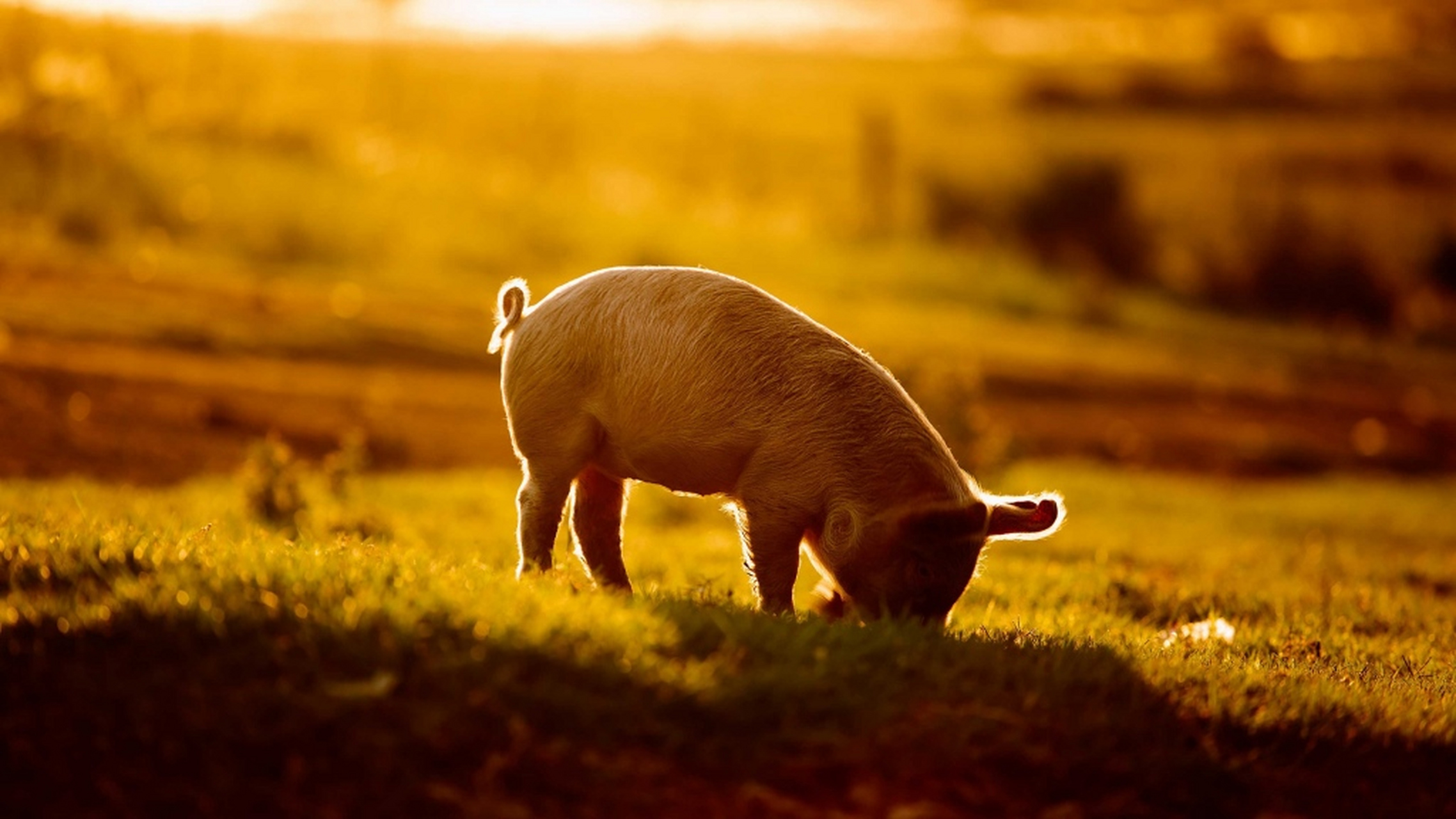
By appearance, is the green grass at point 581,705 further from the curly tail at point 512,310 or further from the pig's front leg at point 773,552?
the curly tail at point 512,310

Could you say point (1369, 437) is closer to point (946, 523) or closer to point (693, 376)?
point (946, 523)

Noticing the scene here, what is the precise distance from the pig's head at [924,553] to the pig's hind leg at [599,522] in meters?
1.13

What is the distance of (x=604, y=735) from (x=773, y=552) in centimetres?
147

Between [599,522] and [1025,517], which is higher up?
[1025,517]

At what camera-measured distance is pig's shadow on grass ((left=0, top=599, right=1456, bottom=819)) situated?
4.31 m

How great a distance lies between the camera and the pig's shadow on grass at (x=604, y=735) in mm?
4312

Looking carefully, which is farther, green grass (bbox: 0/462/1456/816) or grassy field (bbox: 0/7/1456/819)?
grassy field (bbox: 0/7/1456/819)

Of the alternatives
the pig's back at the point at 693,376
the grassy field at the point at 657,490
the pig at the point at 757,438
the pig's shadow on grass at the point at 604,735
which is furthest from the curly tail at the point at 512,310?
the pig's shadow on grass at the point at 604,735

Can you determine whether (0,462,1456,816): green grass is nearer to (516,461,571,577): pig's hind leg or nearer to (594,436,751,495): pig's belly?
(516,461,571,577): pig's hind leg

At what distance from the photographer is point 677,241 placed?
25.4 metres

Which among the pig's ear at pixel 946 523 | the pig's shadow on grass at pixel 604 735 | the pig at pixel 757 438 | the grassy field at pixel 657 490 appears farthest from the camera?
the pig at pixel 757 438

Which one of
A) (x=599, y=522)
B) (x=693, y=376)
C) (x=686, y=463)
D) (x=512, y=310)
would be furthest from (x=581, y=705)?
(x=512, y=310)

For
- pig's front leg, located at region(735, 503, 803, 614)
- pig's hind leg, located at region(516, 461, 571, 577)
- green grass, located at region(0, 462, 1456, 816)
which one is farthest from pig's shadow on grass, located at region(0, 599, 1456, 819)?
pig's hind leg, located at region(516, 461, 571, 577)

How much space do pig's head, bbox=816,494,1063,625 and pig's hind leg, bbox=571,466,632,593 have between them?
3.72ft
